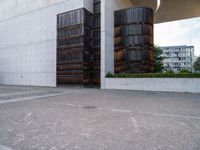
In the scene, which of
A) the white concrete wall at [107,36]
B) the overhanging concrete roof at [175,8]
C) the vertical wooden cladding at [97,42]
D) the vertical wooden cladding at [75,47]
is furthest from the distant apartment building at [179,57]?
the vertical wooden cladding at [75,47]

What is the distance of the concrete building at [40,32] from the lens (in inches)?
940

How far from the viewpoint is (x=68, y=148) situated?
380 cm

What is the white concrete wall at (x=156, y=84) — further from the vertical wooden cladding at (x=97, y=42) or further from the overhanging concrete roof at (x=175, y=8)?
the overhanging concrete roof at (x=175, y=8)

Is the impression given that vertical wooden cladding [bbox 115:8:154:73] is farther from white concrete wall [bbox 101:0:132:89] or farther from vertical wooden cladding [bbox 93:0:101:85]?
vertical wooden cladding [bbox 93:0:101:85]

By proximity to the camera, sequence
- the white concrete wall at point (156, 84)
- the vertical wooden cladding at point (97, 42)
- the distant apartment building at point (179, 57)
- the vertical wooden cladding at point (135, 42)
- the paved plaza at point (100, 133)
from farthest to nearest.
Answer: the distant apartment building at point (179, 57) < the vertical wooden cladding at point (97, 42) < the vertical wooden cladding at point (135, 42) < the white concrete wall at point (156, 84) < the paved plaza at point (100, 133)

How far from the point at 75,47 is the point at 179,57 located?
9240 centimetres

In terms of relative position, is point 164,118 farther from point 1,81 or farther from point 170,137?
point 1,81

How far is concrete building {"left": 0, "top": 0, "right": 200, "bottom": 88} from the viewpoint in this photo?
2388 centimetres

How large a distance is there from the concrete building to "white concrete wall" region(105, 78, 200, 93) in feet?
6.44

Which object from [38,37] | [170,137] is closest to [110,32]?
[38,37]

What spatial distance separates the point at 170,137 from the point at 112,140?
1.54 metres

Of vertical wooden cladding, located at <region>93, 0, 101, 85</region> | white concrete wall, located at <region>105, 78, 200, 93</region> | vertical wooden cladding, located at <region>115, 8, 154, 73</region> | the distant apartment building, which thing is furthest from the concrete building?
the distant apartment building

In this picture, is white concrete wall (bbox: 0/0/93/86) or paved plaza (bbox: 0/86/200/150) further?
white concrete wall (bbox: 0/0/93/86)

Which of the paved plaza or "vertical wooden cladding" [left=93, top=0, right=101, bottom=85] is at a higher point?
"vertical wooden cladding" [left=93, top=0, right=101, bottom=85]
